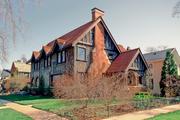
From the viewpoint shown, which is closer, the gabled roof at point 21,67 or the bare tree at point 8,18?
the bare tree at point 8,18

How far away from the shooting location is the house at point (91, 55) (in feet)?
82.5

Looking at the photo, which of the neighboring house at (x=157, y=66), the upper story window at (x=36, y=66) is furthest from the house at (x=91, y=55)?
the neighboring house at (x=157, y=66)

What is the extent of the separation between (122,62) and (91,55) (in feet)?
13.5

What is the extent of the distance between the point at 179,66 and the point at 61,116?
120 ft

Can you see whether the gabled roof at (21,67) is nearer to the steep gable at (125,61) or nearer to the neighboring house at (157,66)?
the neighboring house at (157,66)

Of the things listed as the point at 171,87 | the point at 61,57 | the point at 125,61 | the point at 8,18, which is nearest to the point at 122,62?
the point at 125,61

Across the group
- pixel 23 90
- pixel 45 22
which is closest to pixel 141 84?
pixel 45 22

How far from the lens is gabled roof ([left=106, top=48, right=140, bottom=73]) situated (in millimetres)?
26127

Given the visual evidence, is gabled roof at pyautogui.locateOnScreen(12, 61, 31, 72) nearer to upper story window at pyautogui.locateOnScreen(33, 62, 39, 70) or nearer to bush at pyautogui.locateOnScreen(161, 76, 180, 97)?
upper story window at pyautogui.locateOnScreen(33, 62, 39, 70)

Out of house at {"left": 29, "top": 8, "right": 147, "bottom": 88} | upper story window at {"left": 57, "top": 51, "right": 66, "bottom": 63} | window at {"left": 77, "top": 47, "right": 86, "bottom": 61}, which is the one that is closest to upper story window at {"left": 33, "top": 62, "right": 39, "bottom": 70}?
house at {"left": 29, "top": 8, "right": 147, "bottom": 88}

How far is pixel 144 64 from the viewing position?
2895 centimetres

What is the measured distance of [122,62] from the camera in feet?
89.7

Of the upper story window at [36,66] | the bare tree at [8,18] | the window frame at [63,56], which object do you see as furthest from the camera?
the upper story window at [36,66]

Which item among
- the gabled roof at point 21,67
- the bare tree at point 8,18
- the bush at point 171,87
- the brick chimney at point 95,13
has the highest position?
the brick chimney at point 95,13
